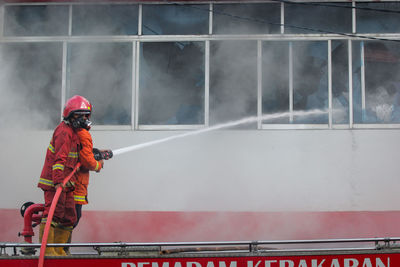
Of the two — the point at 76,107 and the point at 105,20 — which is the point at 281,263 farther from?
the point at 105,20

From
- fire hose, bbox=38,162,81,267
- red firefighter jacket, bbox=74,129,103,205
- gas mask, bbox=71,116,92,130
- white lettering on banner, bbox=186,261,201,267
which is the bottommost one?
white lettering on banner, bbox=186,261,201,267

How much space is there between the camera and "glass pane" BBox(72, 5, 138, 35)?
803 centimetres

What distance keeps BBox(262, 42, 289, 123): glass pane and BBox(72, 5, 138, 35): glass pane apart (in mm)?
2218

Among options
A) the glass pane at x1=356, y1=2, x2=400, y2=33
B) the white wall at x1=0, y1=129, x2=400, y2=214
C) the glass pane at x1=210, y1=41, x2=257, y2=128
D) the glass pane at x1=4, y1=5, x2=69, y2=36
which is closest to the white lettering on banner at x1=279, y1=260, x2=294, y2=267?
the white wall at x1=0, y1=129, x2=400, y2=214

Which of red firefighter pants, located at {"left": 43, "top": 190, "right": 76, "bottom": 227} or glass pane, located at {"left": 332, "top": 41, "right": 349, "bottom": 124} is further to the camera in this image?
glass pane, located at {"left": 332, "top": 41, "right": 349, "bottom": 124}

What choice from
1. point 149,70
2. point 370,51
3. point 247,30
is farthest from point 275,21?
point 149,70

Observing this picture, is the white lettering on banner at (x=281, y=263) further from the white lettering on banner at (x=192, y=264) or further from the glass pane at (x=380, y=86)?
A: the glass pane at (x=380, y=86)

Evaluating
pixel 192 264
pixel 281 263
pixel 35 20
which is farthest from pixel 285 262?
pixel 35 20

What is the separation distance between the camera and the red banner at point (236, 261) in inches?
144

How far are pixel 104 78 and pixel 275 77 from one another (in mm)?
2796

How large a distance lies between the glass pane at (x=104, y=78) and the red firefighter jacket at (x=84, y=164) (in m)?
3.20

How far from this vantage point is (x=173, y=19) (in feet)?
26.4

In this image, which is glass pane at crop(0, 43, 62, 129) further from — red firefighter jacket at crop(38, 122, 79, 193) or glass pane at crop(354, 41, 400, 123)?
glass pane at crop(354, 41, 400, 123)

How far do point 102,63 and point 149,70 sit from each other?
79cm
